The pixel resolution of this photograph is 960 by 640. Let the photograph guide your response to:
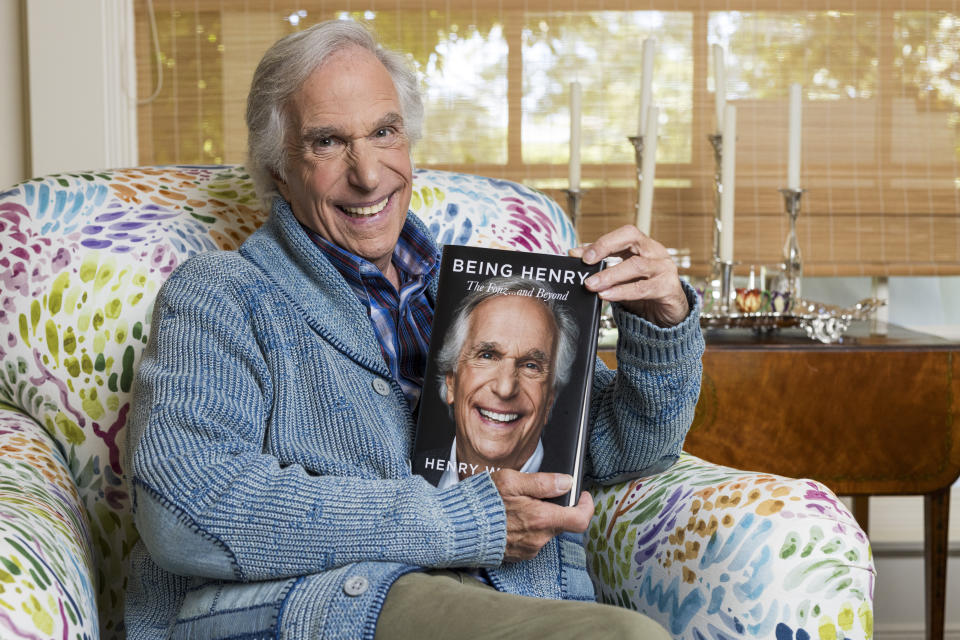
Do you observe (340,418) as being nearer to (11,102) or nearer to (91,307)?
(91,307)

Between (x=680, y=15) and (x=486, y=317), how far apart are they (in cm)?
152

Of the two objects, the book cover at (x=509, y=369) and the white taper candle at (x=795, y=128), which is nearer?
the book cover at (x=509, y=369)

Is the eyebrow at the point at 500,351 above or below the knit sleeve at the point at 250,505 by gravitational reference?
above

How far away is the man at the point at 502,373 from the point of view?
111 cm

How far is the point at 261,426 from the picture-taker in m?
1.10

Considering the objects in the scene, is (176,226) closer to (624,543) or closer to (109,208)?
(109,208)

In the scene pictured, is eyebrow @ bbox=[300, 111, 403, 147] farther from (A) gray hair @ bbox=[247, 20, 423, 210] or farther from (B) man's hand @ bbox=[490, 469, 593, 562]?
(B) man's hand @ bbox=[490, 469, 593, 562]

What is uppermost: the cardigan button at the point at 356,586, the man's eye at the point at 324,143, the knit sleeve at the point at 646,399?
the man's eye at the point at 324,143

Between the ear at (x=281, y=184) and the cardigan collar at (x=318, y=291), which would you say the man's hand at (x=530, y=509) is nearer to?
the cardigan collar at (x=318, y=291)

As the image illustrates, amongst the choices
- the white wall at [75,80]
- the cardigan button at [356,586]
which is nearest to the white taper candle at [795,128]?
the cardigan button at [356,586]

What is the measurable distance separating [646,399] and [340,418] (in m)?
0.37

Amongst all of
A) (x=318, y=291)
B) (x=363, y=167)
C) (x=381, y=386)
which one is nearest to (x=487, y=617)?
(x=381, y=386)

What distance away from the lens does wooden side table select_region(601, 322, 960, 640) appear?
181 cm

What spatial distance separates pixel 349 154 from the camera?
1241 mm
